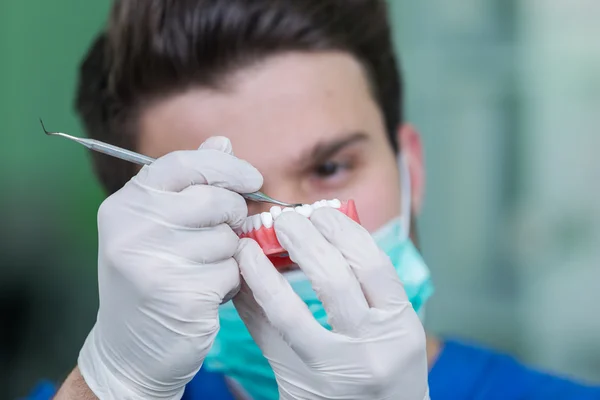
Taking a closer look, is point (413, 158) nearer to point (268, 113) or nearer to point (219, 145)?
point (268, 113)

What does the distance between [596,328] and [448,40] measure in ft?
3.11

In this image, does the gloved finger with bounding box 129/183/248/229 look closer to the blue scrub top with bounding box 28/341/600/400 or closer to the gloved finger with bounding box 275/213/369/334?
→ the gloved finger with bounding box 275/213/369/334

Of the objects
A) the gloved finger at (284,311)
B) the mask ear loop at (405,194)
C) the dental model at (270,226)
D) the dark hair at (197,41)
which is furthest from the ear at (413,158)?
the gloved finger at (284,311)

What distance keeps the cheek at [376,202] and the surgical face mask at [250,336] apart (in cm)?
2

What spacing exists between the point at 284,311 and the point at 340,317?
0.06 m

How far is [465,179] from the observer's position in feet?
5.90

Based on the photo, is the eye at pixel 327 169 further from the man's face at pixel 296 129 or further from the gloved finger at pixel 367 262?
the gloved finger at pixel 367 262

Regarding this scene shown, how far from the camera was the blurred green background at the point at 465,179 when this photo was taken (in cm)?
163

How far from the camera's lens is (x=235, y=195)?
2.31 ft

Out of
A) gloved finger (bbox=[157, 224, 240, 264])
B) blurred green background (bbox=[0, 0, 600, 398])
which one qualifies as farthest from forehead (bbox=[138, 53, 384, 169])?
blurred green background (bbox=[0, 0, 600, 398])

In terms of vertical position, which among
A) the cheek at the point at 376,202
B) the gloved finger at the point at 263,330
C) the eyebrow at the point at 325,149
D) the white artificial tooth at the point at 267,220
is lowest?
the cheek at the point at 376,202

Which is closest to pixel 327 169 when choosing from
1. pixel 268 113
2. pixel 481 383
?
pixel 268 113

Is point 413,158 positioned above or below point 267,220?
below

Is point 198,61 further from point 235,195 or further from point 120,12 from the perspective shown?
point 235,195
